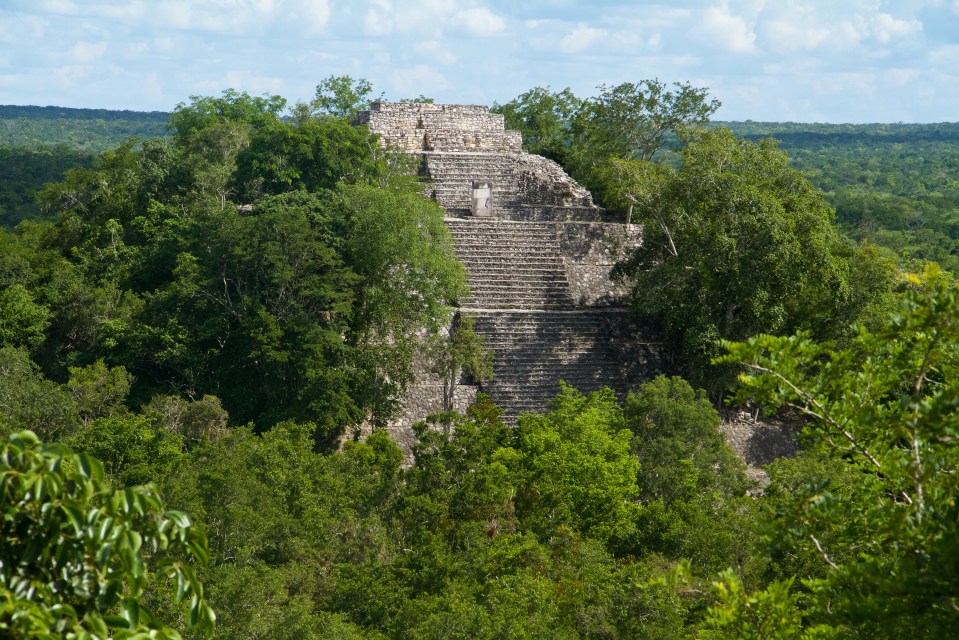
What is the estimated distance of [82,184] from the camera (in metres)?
19.6

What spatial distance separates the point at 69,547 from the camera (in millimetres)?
2938

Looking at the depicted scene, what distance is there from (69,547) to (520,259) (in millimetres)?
14165

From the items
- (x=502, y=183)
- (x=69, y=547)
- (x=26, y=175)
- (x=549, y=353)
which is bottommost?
(x=26, y=175)

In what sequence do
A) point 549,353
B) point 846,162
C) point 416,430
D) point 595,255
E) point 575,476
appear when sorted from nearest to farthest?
point 575,476
point 416,430
point 549,353
point 595,255
point 846,162

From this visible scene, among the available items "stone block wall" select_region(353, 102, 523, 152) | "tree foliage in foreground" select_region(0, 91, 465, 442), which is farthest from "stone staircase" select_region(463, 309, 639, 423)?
"stone block wall" select_region(353, 102, 523, 152)

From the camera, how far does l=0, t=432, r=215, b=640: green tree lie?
2814 millimetres

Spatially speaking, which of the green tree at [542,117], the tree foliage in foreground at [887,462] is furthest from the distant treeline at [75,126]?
the tree foliage in foreground at [887,462]

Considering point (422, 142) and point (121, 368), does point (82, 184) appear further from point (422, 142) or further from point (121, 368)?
point (121, 368)

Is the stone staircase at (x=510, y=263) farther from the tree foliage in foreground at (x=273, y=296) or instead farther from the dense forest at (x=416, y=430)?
the dense forest at (x=416, y=430)

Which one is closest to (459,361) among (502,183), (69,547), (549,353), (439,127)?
(549,353)

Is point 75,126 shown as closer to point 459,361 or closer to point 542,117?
point 542,117

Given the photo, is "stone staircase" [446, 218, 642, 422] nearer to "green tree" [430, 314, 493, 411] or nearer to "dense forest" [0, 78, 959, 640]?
"green tree" [430, 314, 493, 411]

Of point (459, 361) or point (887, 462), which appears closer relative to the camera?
point (887, 462)

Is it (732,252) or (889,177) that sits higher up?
(732,252)
